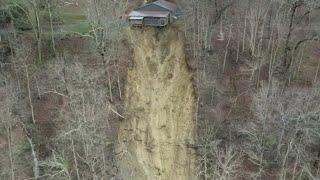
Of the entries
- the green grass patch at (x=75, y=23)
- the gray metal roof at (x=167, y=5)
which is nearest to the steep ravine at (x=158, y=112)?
the gray metal roof at (x=167, y=5)

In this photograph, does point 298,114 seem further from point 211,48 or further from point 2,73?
point 2,73

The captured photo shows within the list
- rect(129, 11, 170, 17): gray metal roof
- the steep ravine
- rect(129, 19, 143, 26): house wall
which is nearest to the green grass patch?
rect(129, 19, 143, 26): house wall

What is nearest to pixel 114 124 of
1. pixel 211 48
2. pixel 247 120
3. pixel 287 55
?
pixel 247 120

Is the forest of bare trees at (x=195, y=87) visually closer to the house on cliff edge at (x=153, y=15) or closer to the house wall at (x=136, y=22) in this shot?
the house wall at (x=136, y=22)

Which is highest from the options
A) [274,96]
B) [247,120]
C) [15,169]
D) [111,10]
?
[111,10]

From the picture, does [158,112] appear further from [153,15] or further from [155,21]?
[153,15]

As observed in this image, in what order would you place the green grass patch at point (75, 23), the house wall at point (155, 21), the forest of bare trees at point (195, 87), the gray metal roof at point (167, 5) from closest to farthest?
the forest of bare trees at point (195, 87), the house wall at point (155, 21), the green grass patch at point (75, 23), the gray metal roof at point (167, 5)
